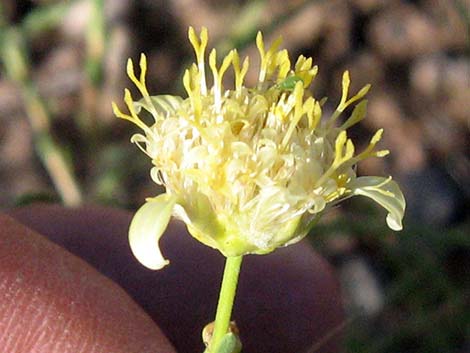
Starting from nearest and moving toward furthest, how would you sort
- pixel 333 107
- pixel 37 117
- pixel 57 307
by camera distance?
pixel 57 307
pixel 37 117
pixel 333 107

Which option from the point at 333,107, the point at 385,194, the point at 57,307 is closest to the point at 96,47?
the point at 333,107

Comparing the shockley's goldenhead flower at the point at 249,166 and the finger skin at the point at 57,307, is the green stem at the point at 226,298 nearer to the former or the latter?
the shockley's goldenhead flower at the point at 249,166

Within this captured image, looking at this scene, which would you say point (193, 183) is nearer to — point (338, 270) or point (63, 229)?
point (63, 229)

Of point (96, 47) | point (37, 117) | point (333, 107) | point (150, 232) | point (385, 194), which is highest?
point (150, 232)

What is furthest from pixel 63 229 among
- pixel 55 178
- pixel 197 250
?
pixel 55 178

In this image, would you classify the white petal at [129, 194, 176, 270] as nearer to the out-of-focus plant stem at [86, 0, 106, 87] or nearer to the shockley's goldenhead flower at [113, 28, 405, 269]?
the shockley's goldenhead flower at [113, 28, 405, 269]

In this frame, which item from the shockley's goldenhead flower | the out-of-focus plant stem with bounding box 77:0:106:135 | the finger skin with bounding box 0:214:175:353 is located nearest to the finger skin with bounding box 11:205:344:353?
the finger skin with bounding box 0:214:175:353

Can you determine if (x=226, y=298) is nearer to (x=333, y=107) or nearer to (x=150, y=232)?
(x=150, y=232)
